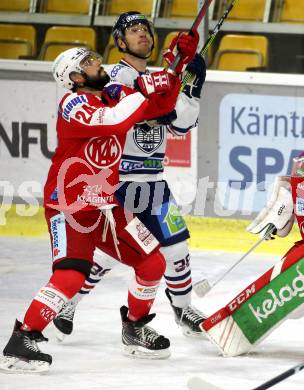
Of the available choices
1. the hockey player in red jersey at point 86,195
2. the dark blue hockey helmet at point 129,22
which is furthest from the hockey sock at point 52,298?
the dark blue hockey helmet at point 129,22

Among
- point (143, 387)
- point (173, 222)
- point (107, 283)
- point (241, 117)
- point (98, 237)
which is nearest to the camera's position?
point (143, 387)

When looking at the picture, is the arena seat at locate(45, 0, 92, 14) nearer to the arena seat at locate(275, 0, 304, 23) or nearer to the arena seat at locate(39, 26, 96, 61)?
the arena seat at locate(39, 26, 96, 61)

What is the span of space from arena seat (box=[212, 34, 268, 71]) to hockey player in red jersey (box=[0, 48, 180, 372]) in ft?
8.22

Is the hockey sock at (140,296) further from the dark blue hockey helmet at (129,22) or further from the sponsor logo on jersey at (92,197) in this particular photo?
the dark blue hockey helmet at (129,22)

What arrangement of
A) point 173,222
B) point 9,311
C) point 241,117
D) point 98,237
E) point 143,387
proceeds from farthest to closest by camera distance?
point 241,117 < point 9,311 < point 173,222 < point 98,237 < point 143,387

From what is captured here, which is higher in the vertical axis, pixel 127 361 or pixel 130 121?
pixel 130 121

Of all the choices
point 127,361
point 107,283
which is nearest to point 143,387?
point 127,361

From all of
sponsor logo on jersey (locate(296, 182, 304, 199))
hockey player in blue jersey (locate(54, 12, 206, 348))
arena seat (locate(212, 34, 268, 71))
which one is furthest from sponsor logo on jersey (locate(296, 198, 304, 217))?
arena seat (locate(212, 34, 268, 71))

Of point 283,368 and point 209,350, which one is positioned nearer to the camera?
point 283,368

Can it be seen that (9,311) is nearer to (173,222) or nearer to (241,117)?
(173,222)

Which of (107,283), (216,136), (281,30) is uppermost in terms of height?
(281,30)

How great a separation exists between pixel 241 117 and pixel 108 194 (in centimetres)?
219

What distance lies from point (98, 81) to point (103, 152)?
0.82ft

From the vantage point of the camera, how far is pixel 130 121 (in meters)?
4.46
